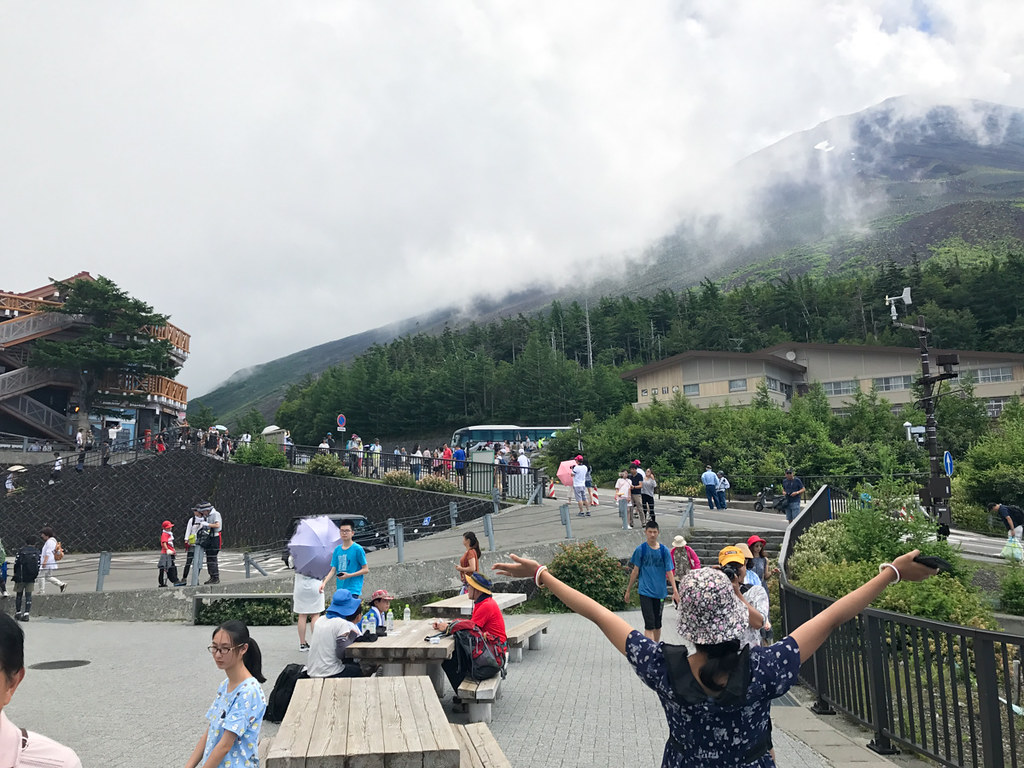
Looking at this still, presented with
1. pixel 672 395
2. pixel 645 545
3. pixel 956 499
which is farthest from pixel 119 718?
pixel 672 395

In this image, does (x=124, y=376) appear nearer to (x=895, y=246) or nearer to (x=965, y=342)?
(x=965, y=342)

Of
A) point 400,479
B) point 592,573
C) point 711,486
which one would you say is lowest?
point 592,573

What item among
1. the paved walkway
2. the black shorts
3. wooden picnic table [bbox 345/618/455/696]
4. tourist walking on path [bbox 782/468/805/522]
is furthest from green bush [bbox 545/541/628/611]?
tourist walking on path [bbox 782/468/805/522]

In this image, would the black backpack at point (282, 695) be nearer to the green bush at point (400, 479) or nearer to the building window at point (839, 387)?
the green bush at point (400, 479)

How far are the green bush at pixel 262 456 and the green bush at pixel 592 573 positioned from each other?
22041 millimetres

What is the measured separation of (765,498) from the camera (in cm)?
2920

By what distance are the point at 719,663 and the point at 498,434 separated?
56.1 metres

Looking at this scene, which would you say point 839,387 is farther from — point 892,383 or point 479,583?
point 479,583

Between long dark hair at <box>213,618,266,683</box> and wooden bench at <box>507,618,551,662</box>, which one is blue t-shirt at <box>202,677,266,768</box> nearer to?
long dark hair at <box>213,618,266,683</box>

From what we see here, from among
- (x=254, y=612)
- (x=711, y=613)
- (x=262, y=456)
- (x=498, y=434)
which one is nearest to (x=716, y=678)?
(x=711, y=613)

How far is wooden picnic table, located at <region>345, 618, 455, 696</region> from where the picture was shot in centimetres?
687

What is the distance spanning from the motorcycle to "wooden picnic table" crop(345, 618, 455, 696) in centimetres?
2226

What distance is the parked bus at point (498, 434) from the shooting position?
192ft

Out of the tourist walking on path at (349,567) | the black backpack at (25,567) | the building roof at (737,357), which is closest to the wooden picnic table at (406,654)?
the tourist walking on path at (349,567)
